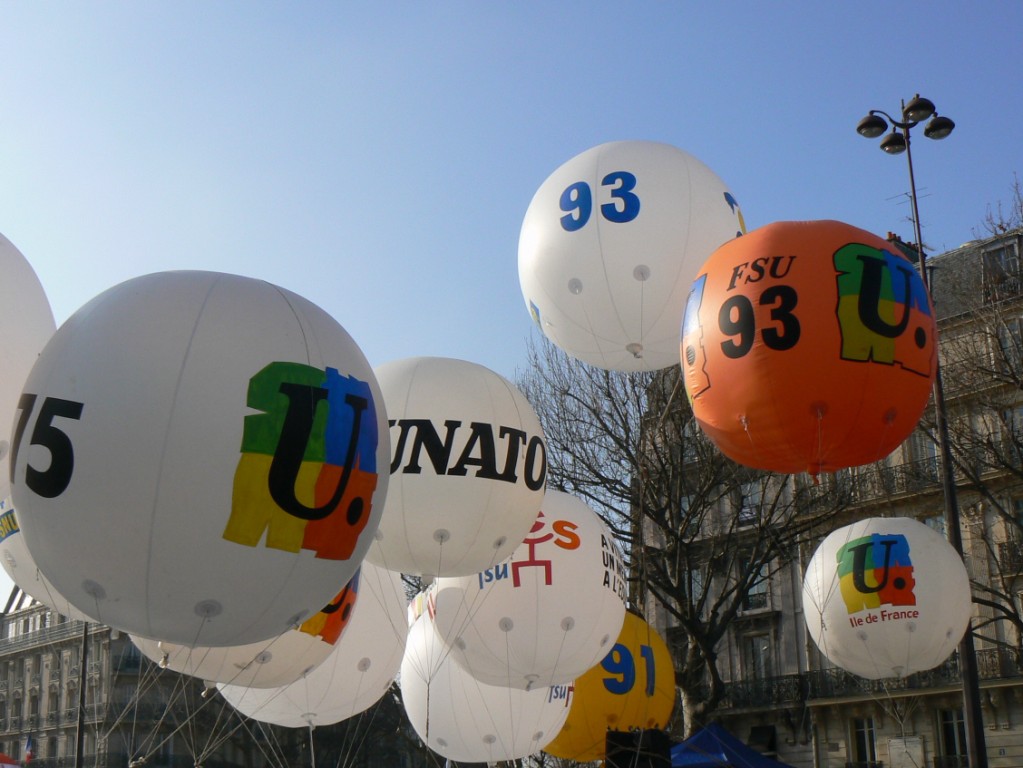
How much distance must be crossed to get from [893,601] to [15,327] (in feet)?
30.6

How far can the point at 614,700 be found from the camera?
543 inches

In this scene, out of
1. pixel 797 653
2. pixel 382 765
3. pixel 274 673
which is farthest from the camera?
pixel 382 765

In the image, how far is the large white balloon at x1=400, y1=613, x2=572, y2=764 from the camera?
12.4 meters

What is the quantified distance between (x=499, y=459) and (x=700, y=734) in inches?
348

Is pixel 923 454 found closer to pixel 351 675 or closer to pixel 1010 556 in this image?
pixel 1010 556

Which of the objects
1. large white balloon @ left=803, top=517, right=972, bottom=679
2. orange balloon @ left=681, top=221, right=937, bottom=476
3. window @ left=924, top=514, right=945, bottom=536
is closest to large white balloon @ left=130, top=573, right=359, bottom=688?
orange balloon @ left=681, top=221, right=937, bottom=476

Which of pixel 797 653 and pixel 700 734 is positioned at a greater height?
pixel 797 653

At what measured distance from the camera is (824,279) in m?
8.17

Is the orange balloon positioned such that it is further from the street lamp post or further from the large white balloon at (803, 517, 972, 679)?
the street lamp post

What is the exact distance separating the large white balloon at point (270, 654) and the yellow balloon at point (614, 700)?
479 centimetres

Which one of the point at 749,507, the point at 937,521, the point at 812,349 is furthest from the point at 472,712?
the point at 937,521

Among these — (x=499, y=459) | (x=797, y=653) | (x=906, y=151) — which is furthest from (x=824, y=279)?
(x=797, y=653)

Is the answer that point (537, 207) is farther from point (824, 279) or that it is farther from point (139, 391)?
point (139, 391)

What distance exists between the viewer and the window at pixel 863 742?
1351 inches
